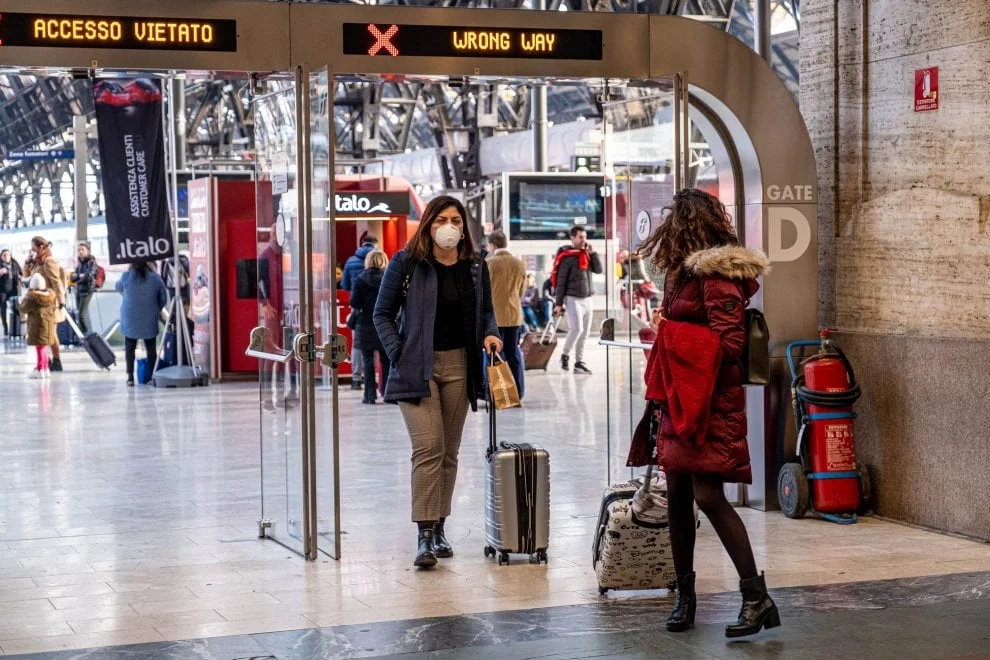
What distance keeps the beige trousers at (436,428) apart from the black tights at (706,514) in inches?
56.1

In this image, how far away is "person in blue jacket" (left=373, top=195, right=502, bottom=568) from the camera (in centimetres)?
612

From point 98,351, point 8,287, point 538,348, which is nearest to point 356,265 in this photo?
point 538,348

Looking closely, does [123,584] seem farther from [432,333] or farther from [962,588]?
[962,588]

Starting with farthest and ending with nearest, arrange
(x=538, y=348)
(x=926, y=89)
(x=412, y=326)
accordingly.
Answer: (x=538, y=348)
(x=926, y=89)
(x=412, y=326)

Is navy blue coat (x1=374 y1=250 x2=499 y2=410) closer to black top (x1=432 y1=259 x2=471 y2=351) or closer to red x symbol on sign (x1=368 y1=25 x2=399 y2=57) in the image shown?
black top (x1=432 y1=259 x2=471 y2=351)

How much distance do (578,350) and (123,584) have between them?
38.3 ft

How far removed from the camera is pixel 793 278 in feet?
25.0

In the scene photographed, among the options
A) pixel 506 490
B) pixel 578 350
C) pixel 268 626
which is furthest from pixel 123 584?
pixel 578 350

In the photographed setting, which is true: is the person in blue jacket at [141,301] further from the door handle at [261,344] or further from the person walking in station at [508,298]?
Answer: the door handle at [261,344]

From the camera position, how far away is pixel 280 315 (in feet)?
22.0

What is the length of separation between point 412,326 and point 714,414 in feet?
5.58

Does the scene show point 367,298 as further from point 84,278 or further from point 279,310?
point 84,278

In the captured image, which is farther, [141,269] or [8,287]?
[8,287]

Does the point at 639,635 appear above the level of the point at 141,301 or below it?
below
